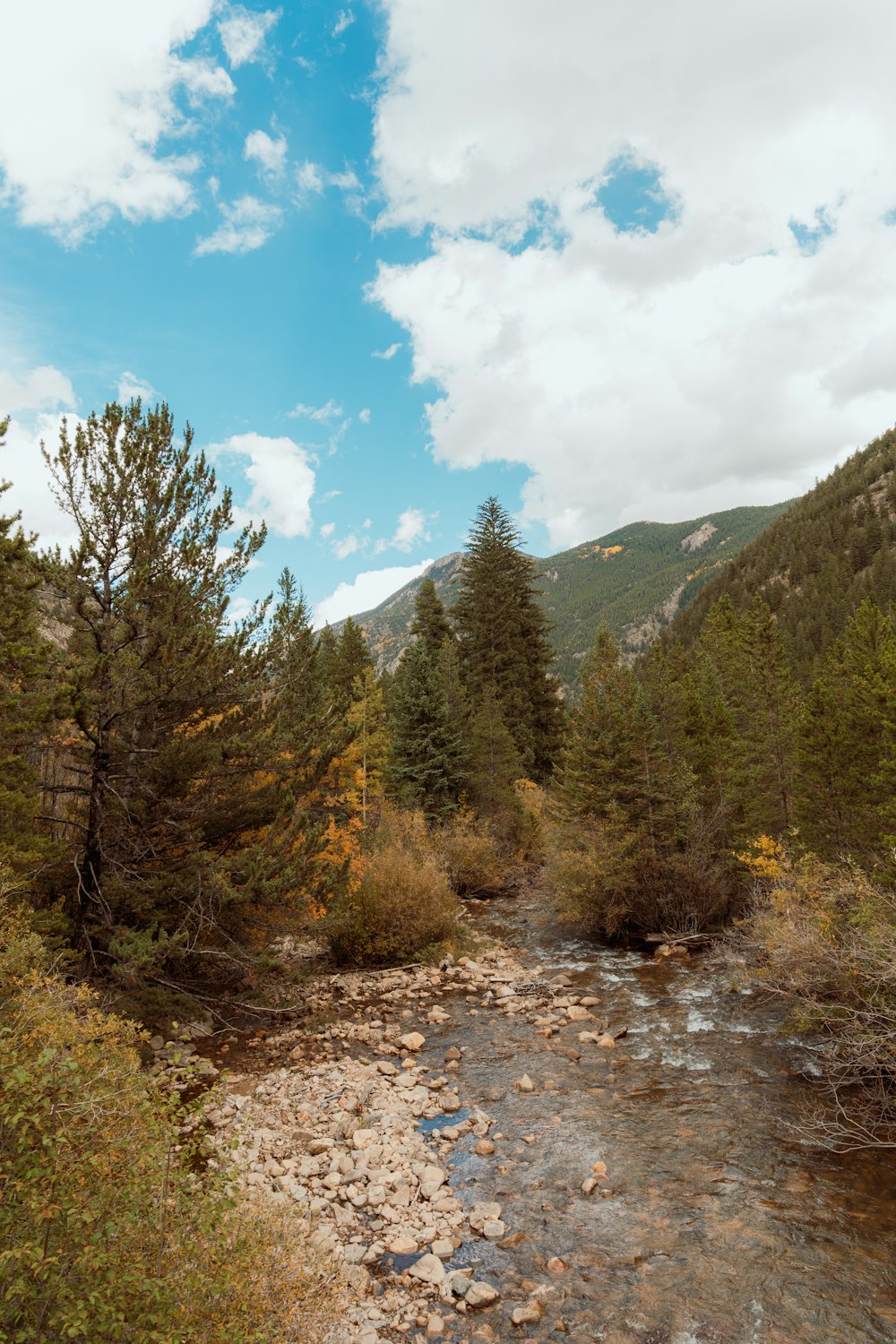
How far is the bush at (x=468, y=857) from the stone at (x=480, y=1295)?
2070cm

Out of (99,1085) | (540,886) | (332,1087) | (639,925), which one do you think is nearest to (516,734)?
(540,886)

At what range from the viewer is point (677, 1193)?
345 inches

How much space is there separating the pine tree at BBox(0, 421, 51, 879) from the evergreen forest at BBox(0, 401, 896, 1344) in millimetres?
62

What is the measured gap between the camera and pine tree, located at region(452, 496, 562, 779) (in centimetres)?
4147

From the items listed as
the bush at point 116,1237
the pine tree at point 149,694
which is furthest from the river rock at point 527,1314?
the pine tree at point 149,694

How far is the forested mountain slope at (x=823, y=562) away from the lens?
86.4 meters

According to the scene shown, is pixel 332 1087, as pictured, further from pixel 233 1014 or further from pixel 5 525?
pixel 5 525

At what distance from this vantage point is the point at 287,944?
851 inches

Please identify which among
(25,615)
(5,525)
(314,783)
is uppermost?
(5,525)

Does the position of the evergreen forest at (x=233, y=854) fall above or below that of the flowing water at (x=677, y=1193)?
A: above

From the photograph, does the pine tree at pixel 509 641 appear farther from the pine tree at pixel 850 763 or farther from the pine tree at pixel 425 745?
the pine tree at pixel 850 763

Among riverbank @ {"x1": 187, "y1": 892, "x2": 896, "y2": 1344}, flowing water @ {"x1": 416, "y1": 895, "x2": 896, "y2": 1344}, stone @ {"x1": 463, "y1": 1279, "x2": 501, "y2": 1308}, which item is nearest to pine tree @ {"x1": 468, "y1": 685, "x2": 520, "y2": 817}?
riverbank @ {"x1": 187, "y1": 892, "x2": 896, "y2": 1344}

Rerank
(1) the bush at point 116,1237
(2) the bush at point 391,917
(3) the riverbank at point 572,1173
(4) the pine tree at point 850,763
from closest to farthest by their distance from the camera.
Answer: (1) the bush at point 116,1237 → (3) the riverbank at point 572,1173 → (4) the pine tree at point 850,763 → (2) the bush at point 391,917

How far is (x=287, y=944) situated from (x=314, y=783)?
29.8 feet
